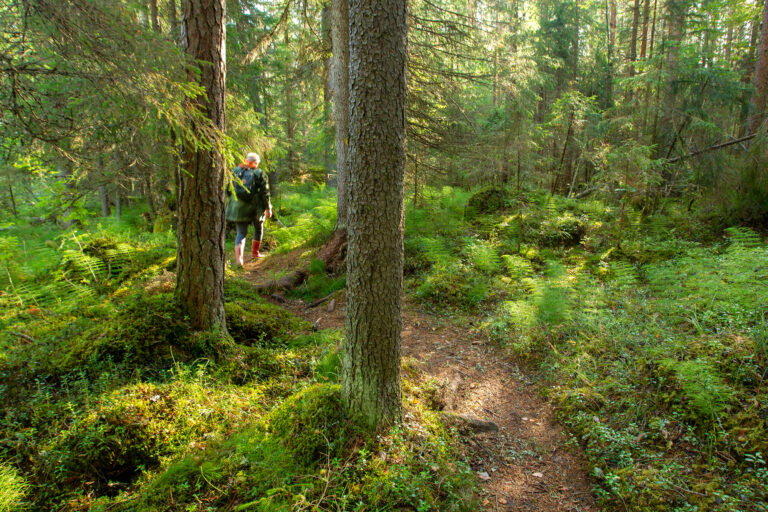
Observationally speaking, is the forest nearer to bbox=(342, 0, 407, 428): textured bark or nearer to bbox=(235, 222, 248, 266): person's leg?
bbox=(342, 0, 407, 428): textured bark

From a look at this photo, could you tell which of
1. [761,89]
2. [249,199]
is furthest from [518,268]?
[761,89]

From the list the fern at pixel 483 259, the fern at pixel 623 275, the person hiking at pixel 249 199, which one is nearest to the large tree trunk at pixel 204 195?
the person hiking at pixel 249 199

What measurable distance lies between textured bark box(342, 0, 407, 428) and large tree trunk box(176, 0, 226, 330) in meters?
1.83

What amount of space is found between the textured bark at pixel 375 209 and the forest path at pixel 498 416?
102 centimetres

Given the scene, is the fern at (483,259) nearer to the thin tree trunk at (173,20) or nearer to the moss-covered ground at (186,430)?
the moss-covered ground at (186,430)

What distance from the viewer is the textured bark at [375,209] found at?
95.0 inches

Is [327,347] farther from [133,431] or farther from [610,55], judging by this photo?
[610,55]

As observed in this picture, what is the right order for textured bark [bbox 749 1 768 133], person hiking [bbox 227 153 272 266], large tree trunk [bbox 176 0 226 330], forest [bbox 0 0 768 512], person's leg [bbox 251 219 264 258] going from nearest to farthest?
forest [bbox 0 0 768 512]
large tree trunk [bbox 176 0 226 330]
person hiking [bbox 227 153 272 266]
person's leg [bbox 251 219 264 258]
textured bark [bbox 749 1 768 133]

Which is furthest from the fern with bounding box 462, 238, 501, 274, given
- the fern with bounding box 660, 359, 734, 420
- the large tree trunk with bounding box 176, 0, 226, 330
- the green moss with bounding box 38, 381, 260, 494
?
the green moss with bounding box 38, 381, 260, 494

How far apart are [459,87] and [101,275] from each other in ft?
27.8

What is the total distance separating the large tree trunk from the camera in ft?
11.8

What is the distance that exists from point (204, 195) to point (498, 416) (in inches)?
154

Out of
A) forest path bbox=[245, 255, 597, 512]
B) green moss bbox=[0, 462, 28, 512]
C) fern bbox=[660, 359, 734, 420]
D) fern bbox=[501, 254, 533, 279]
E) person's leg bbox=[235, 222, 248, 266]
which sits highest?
person's leg bbox=[235, 222, 248, 266]

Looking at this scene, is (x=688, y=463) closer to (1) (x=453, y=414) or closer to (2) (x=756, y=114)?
(1) (x=453, y=414)
